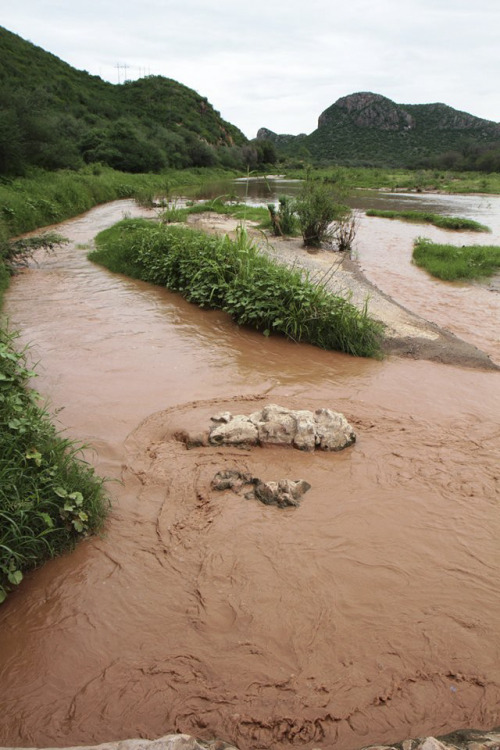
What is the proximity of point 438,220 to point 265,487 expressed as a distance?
19.2 m

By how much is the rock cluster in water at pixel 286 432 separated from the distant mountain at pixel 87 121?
17.4 metres

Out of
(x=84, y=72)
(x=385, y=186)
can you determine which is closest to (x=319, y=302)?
(x=385, y=186)

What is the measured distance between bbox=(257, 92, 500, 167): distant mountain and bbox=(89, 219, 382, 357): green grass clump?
6412cm

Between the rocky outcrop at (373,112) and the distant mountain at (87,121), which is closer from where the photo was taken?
the distant mountain at (87,121)

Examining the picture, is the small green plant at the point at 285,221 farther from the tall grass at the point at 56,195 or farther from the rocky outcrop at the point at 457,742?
the rocky outcrop at the point at 457,742

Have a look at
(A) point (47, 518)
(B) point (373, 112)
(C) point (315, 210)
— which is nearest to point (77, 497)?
(A) point (47, 518)

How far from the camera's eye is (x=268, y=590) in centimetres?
291

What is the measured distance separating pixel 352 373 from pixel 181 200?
1864 centimetres

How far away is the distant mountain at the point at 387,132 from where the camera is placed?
251 ft

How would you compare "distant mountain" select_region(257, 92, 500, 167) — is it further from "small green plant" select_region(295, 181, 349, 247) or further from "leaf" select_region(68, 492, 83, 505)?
"leaf" select_region(68, 492, 83, 505)

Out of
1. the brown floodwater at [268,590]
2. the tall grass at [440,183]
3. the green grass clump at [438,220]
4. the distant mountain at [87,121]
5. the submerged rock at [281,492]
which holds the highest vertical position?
the distant mountain at [87,121]

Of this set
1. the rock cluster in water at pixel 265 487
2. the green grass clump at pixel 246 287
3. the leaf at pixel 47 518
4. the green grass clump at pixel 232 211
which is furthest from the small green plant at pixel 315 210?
the leaf at pixel 47 518

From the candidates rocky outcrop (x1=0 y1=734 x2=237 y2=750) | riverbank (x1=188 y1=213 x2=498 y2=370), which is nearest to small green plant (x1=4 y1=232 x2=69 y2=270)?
riverbank (x1=188 y1=213 x2=498 y2=370)

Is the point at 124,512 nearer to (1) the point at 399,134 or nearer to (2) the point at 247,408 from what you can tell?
(2) the point at 247,408
